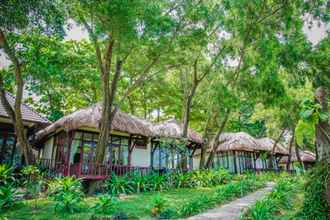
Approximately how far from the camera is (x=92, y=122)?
13117mm

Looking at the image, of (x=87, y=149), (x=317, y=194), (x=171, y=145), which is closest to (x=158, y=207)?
(x=317, y=194)

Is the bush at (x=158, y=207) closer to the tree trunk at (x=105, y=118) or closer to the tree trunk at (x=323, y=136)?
the tree trunk at (x=323, y=136)

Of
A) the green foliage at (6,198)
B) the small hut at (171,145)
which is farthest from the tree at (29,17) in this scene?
the small hut at (171,145)

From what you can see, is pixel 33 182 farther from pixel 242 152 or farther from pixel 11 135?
pixel 242 152

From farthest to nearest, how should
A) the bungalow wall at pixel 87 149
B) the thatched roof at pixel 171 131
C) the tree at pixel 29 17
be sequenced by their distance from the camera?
the thatched roof at pixel 171 131, the bungalow wall at pixel 87 149, the tree at pixel 29 17

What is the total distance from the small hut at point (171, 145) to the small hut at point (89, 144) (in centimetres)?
92

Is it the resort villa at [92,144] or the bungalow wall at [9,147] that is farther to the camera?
the bungalow wall at [9,147]

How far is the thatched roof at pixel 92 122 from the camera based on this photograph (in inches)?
517

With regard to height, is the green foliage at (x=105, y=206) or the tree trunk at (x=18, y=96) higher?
the tree trunk at (x=18, y=96)

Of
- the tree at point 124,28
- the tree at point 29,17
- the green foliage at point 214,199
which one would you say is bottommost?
the green foliage at point 214,199

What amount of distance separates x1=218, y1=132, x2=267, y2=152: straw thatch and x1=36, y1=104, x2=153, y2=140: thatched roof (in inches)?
443

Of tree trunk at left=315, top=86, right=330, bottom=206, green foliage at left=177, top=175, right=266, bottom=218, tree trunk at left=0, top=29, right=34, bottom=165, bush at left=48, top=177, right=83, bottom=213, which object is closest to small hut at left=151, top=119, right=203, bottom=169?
green foliage at left=177, top=175, right=266, bottom=218

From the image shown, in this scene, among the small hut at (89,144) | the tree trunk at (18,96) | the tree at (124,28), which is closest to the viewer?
the tree at (124,28)

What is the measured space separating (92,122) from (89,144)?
10.2 feet
